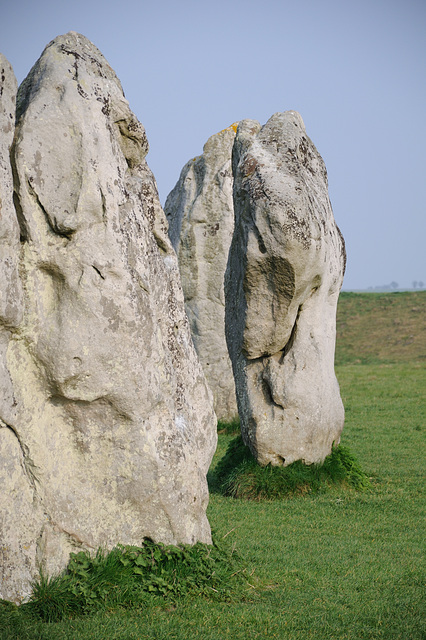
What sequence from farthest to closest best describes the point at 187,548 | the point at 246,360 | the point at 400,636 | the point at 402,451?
the point at 402,451 → the point at 246,360 → the point at 187,548 → the point at 400,636

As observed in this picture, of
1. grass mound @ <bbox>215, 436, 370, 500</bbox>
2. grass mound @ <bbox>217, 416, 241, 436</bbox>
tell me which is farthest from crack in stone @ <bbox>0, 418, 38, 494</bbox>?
grass mound @ <bbox>217, 416, 241, 436</bbox>

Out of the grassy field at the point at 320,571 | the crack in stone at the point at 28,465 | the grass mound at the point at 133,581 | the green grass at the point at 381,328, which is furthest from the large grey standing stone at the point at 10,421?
the green grass at the point at 381,328

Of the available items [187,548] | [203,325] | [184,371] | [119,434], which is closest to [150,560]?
[187,548]

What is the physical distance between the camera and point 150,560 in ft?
17.1

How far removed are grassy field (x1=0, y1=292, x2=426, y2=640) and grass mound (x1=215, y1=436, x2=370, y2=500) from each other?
0.17m

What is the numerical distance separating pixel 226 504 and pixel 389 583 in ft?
9.38

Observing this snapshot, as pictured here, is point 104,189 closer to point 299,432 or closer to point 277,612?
point 277,612

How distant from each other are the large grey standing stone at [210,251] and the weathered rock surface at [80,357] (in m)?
9.44

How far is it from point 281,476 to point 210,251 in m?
7.32

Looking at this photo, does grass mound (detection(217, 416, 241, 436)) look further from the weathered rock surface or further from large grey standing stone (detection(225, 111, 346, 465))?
the weathered rock surface

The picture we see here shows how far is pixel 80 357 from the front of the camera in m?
5.02

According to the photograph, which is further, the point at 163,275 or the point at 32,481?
the point at 163,275

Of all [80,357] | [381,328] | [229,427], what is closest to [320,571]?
[80,357]

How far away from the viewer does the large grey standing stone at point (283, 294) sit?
27.4 feet
